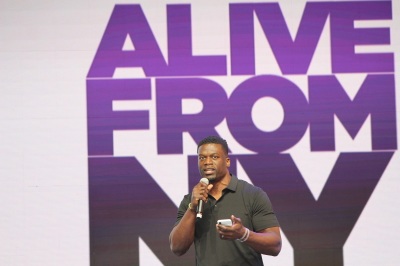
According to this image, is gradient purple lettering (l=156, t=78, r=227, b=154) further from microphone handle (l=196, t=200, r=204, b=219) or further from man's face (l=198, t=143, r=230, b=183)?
microphone handle (l=196, t=200, r=204, b=219)

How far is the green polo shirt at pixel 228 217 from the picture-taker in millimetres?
2934

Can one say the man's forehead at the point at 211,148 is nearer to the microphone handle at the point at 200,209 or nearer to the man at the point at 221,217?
the man at the point at 221,217

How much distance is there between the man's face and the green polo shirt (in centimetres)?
7

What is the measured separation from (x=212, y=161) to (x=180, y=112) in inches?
65.2

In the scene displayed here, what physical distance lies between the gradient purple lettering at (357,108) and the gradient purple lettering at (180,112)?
643 millimetres

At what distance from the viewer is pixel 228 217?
9.71 feet

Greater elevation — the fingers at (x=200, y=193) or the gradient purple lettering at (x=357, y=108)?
the gradient purple lettering at (x=357, y=108)

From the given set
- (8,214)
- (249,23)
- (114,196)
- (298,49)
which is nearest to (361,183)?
(298,49)

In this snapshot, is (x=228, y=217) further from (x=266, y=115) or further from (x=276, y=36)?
(x=276, y=36)

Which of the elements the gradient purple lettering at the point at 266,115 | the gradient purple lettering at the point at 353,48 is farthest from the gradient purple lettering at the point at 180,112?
the gradient purple lettering at the point at 353,48

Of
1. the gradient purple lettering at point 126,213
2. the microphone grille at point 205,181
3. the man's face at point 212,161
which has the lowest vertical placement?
the gradient purple lettering at point 126,213

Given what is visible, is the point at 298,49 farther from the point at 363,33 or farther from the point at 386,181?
the point at 386,181

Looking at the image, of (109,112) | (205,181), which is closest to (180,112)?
(109,112)

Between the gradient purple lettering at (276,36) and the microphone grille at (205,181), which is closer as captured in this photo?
the microphone grille at (205,181)
